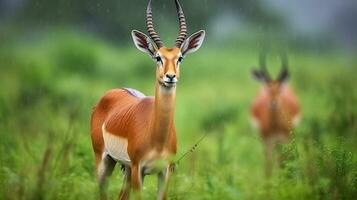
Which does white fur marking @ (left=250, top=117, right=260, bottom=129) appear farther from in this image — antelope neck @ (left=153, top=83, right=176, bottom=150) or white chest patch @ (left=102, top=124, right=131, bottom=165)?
antelope neck @ (left=153, top=83, right=176, bottom=150)

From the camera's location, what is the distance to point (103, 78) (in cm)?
2312

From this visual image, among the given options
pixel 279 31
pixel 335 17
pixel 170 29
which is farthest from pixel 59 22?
pixel 335 17

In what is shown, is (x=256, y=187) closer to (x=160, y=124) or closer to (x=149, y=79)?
(x=160, y=124)

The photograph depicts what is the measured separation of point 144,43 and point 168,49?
0.51 m

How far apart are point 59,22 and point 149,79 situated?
411 inches

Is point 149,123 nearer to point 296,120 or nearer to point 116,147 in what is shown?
point 116,147

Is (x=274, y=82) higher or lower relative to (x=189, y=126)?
higher

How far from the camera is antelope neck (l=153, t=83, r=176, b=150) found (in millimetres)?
8242

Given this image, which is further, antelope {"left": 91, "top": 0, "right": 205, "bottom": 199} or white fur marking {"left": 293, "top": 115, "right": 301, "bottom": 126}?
white fur marking {"left": 293, "top": 115, "right": 301, "bottom": 126}

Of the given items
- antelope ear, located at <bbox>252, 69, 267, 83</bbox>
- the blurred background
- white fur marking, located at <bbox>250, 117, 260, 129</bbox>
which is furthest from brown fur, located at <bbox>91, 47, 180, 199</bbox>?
white fur marking, located at <bbox>250, 117, 260, 129</bbox>

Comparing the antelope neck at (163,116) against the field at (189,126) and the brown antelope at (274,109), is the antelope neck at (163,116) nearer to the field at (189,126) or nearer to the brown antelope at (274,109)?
the field at (189,126)

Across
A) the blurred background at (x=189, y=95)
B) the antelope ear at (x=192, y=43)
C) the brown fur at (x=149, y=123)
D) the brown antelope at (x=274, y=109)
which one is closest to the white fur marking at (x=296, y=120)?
the brown antelope at (x=274, y=109)

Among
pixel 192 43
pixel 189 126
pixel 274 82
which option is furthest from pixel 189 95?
pixel 192 43

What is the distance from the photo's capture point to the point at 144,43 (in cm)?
888
